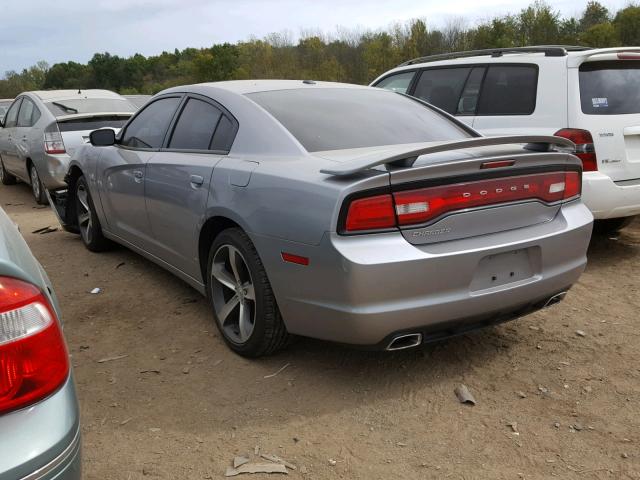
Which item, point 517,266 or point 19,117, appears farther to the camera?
point 19,117

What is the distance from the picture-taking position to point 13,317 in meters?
1.51

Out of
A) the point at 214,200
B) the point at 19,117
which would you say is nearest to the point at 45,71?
the point at 19,117

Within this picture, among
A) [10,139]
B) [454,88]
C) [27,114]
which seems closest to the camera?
[454,88]

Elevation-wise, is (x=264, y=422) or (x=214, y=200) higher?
(x=214, y=200)

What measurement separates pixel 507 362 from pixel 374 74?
1557 inches

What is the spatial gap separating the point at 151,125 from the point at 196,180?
122 centimetres

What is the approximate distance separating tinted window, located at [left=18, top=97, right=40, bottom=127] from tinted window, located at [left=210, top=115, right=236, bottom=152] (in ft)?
19.9

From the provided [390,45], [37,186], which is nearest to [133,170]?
[37,186]

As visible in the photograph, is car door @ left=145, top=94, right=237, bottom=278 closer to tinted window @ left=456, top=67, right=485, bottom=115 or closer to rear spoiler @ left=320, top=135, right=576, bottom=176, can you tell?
rear spoiler @ left=320, top=135, right=576, bottom=176

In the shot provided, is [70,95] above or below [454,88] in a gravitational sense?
above

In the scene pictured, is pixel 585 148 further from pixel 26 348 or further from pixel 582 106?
pixel 26 348

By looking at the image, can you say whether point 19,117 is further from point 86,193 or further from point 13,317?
point 13,317

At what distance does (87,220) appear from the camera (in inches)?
233

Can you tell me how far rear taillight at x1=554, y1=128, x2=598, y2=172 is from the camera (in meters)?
4.77
